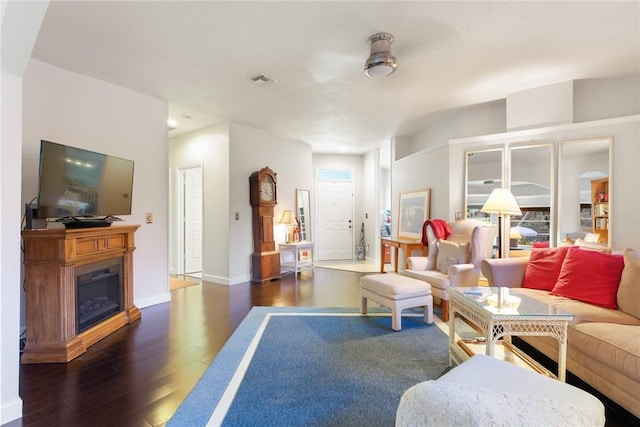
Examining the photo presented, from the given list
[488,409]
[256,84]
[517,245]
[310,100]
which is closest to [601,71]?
[517,245]

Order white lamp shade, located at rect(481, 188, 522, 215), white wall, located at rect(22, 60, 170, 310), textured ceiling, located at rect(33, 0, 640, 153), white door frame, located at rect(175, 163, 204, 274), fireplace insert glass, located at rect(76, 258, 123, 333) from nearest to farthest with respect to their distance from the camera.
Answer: textured ceiling, located at rect(33, 0, 640, 153), fireplace insert glass, located at rect(76, 258, 123, 333), white wall, located at rect(22, 60, 170, 310), white lamp shade, located at rect(481, 188, 522, 215), white door frame, located at rect(175, 163, 204, 274)

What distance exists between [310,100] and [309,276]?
3.01m

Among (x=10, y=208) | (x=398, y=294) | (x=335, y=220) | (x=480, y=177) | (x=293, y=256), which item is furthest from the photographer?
(x=335, y=220)

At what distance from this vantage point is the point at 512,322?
1.74 m

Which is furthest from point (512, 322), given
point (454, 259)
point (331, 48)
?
Result: point (331, 48)

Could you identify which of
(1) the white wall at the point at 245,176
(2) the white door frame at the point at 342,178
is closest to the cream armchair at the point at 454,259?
(1) the white wall at the point at 245,176

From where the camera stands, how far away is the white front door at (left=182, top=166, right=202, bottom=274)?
5.55m

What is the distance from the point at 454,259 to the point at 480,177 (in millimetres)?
1297

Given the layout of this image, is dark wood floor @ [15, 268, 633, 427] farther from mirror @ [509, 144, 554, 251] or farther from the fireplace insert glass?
mirror @ [509, 144, 554, 251]

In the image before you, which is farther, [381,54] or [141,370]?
[381,54]

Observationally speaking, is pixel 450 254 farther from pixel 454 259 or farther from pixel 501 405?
pixel 501 405

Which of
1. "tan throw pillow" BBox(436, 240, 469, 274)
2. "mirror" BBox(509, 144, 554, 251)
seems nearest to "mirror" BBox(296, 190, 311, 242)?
"tan throw pillow" BBox(436, 240, 469, 274)

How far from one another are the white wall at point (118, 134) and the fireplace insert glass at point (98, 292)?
497mm

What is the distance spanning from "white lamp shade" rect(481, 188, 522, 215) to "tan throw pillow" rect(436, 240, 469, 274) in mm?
480
